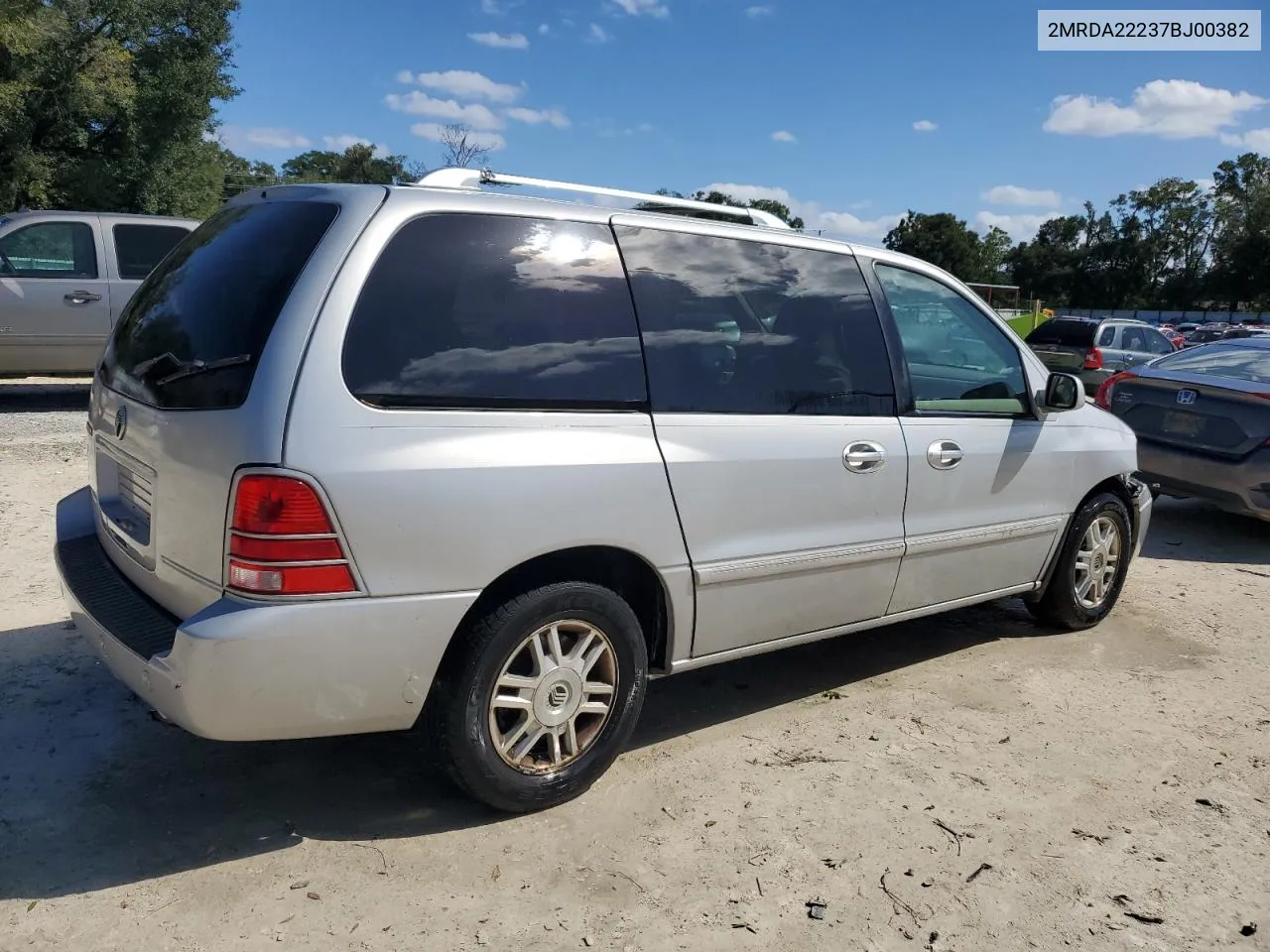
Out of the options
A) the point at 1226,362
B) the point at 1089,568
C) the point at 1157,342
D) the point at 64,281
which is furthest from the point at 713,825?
the point at 1157,342

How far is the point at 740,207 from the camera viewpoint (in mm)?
4246

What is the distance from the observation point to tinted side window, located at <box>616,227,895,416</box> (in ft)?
10.9

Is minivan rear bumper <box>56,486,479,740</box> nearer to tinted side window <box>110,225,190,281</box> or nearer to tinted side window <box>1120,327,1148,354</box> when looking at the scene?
tinted side window <box>110,225,190,281</box>

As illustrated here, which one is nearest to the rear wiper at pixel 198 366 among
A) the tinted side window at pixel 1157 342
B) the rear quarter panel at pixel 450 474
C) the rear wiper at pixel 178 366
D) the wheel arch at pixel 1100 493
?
the rear wiper at pixel 178 366

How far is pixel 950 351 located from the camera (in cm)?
449

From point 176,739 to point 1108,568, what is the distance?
14.7ft

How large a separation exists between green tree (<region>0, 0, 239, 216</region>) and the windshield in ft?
89.1

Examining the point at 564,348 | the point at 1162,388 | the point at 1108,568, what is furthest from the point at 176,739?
the point at 1162,388

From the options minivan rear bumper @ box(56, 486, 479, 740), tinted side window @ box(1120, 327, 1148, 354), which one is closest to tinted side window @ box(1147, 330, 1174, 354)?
tinted side window @ box(1120, 327, 1148, 354)

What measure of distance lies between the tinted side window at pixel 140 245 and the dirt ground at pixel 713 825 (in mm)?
6698

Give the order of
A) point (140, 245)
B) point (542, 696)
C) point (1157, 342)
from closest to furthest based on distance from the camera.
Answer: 1. point (542, 696)
2. point (140, 245)
3. point (1157, 342)

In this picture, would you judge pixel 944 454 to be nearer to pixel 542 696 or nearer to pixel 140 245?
pixel 542 696

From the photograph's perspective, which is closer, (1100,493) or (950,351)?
(950,351)

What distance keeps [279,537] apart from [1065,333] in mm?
16195
